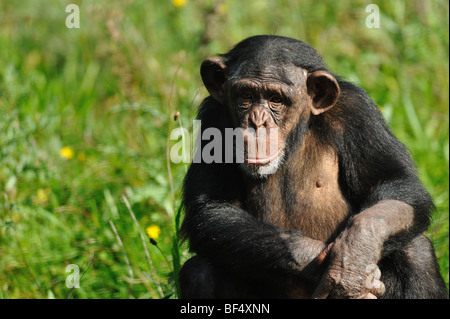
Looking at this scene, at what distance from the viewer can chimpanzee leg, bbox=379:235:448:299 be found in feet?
14.7

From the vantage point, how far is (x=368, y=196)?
182 inches

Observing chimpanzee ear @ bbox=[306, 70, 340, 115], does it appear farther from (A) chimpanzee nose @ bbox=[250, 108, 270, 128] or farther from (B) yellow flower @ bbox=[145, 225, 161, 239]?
(B) yellow flower @ bbox=[145, 225, 161, 239]

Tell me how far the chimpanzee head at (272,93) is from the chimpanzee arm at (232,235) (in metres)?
0.32

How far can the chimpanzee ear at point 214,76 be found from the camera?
191 inches

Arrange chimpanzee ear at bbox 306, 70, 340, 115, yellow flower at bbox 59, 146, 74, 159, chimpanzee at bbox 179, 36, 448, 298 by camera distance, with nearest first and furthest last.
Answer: chimpanzee at bbox 179, 36, 448, 298, chimpanzee ear at bbox 306, 70, 340, 115, yellow flower at bbox 59, 146, 74, 159

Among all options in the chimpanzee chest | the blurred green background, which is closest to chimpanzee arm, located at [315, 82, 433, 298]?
the chimpanzee chest

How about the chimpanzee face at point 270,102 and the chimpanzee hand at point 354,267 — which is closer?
the chimpanzee hand at point 354,267

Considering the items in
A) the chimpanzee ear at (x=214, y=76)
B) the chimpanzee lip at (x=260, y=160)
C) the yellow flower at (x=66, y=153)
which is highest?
the chimpanzee ear at (x=214, y=76)

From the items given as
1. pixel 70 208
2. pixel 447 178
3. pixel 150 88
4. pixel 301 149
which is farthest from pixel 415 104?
pixel 70 208

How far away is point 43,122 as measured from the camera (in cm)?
691

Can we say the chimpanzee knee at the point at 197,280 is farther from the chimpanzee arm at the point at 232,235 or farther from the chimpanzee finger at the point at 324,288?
the chimpanzee finger at the point at 324,288

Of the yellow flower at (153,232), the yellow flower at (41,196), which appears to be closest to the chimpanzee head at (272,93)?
the yellow flower at (153,232)

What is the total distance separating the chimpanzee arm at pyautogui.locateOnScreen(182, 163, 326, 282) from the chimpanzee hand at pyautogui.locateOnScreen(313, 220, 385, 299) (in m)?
0.20

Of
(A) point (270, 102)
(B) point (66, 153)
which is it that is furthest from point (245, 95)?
(B) point (66, 153)
